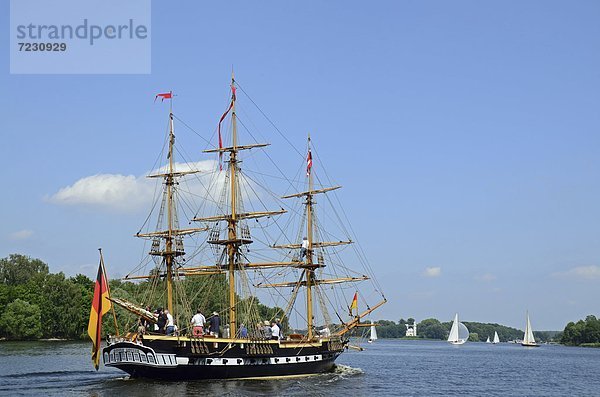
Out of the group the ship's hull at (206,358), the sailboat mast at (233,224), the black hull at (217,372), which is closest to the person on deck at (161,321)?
the ship's hull at (206,358)

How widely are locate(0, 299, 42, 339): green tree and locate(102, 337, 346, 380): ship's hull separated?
7778 cm

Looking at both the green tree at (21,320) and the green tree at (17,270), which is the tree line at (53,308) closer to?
the green tree at (21,320)

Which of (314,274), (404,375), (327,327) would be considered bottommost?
(404,375)

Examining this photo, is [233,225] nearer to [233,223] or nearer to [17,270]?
[233,223]

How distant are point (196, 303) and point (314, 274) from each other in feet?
163

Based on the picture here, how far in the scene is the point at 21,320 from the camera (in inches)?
4875

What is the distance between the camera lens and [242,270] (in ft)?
206

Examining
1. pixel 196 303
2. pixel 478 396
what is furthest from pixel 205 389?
pixel 196 303

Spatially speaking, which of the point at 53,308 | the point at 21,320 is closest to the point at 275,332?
the point at 21,320

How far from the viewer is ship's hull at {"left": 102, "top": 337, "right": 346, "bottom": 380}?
50.5m

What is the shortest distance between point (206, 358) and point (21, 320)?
81.5m

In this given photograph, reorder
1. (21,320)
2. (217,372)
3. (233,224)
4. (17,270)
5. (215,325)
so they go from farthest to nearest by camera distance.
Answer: (17,270) → (21,320) → (233,224) → (215,325) → (217,372)

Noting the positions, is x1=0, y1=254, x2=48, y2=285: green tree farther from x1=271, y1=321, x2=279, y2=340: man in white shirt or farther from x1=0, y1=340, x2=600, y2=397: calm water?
x1=271, y1=321, x2=279, y2=340: man in white shirt

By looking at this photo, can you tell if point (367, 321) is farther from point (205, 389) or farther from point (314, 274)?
point (205, 389)
